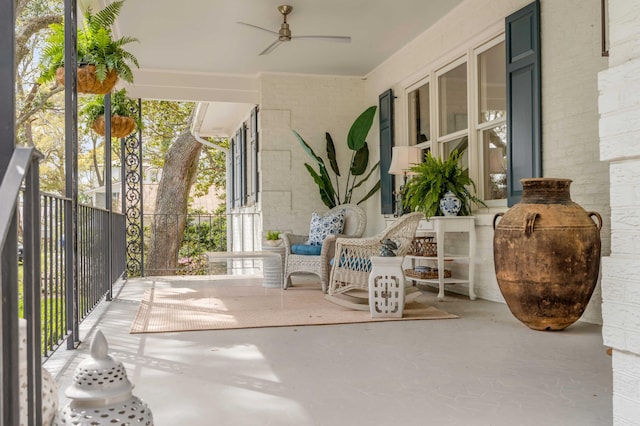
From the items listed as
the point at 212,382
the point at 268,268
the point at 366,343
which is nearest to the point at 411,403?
the point at 212,382

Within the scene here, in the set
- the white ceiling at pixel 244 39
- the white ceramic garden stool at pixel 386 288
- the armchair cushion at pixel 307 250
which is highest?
the white ceiling at pixel 244 39

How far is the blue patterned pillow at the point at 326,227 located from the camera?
20.9 feet

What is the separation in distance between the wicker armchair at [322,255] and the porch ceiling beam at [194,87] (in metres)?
2.53

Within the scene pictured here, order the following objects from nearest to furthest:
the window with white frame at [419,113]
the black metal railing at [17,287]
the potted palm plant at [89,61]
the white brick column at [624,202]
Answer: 1. the black metal railing at [17,287]
2. the white brick column at [624,202]
3. the potted palm plant at [89,61]
4. the window with white frame at [419,113]

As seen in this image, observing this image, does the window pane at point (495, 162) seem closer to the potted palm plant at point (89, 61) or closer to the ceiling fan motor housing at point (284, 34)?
the ceiling fan motor housing at point (284, 34)

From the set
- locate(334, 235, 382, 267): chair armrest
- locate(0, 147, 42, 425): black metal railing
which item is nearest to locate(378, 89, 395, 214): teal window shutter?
locate(334, 235, 382, 267): chair armrest

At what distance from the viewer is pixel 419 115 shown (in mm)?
6750

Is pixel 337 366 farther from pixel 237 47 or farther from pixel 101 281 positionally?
pixel 237 47

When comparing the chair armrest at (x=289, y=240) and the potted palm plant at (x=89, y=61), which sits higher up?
the potted palm plant at (x=89, y=61)

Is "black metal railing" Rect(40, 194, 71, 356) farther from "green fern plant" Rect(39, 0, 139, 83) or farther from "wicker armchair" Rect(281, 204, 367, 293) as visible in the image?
"wicker armchair" Rect(281, 204, 367, 293)

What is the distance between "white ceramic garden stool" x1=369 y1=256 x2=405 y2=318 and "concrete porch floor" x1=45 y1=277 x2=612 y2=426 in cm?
20

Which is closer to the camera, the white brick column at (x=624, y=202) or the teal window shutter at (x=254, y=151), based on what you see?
the white brick column at (x=624, y=202)

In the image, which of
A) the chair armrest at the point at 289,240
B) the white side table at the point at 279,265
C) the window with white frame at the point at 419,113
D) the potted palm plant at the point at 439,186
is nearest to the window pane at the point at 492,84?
the potted palm plant at the point at 439,186

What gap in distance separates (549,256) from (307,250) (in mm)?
3052
